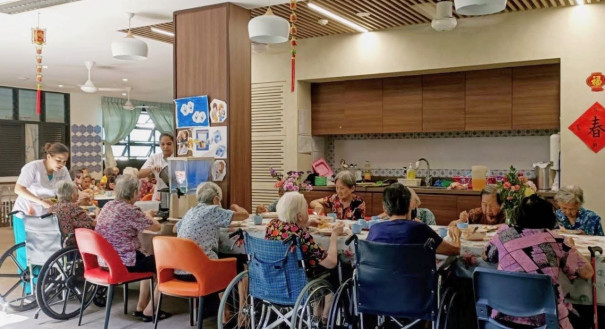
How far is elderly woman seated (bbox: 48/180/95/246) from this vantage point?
14.9 feet

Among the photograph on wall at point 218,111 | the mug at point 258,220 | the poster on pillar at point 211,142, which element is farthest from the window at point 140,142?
the mug at point 258,220

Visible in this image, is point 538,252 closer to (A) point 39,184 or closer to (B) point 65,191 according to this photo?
(B) point 65,191

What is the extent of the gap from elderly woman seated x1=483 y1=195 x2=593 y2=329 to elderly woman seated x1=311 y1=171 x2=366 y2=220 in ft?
6.93

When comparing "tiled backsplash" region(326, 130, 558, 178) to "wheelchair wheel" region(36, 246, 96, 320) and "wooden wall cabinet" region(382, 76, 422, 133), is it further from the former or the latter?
"wheelchair wheel" region(36, 246, 96, 320)

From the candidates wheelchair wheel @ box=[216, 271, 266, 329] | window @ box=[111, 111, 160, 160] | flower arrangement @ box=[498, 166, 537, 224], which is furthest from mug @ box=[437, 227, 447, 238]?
window @ box=[111, 111, 160, 160]

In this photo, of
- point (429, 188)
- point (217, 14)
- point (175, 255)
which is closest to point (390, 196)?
point (175, 255)

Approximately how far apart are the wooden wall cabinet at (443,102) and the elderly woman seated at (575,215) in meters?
2.75

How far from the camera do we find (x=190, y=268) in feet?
11.5

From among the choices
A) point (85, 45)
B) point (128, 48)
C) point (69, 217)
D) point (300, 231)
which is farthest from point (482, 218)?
point (85, 45)

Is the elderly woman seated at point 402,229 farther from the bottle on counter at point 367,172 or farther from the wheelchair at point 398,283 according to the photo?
the bottle on counter at point 367,172

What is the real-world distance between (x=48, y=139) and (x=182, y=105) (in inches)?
329

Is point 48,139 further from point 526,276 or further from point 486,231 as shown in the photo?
point 526,276

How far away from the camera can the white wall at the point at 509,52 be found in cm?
552

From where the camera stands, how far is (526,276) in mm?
2441
